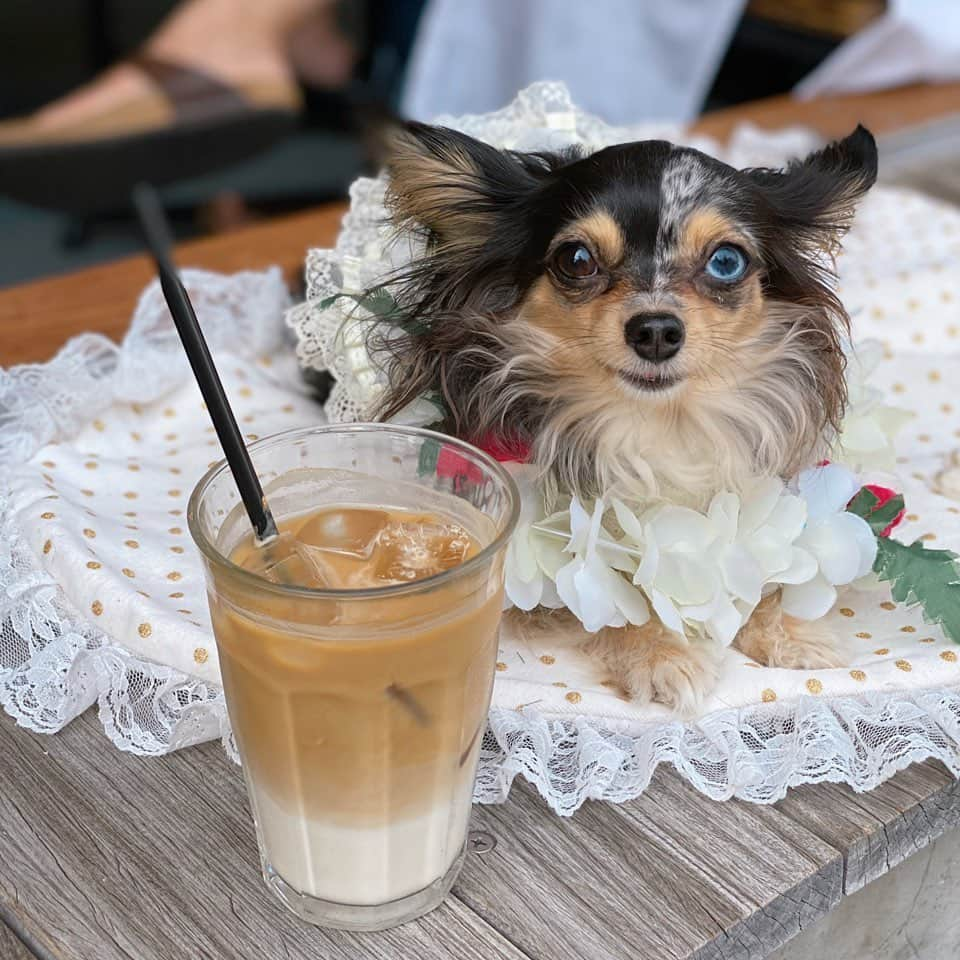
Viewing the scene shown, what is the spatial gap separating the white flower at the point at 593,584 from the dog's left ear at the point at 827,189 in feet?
0.92

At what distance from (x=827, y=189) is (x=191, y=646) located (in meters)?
0.59

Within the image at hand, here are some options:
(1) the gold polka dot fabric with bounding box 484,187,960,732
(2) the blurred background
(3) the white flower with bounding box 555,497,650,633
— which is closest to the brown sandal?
(2) the blurred background

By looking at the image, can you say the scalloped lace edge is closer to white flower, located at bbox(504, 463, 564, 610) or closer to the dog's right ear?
white flower, located at bbox(504, 463, 564, 610)

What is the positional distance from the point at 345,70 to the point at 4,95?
0.90 meters

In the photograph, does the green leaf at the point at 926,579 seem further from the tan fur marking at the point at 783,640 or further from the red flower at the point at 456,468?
the red flower at the point at 456,468

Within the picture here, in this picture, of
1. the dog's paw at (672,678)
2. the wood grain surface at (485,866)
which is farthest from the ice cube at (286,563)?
the dog's paw at (672,678)

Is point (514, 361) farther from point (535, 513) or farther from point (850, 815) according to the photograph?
point (850, 815)

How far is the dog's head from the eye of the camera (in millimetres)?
916

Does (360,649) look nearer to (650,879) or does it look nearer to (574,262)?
(650,879)

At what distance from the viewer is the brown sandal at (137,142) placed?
275 cm

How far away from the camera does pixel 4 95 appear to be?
278cm

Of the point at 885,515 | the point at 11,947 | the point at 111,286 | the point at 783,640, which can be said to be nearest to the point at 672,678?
the point at 783,640

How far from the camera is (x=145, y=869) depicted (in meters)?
0.74

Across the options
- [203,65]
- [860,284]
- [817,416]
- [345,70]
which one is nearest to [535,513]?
[817,416]
